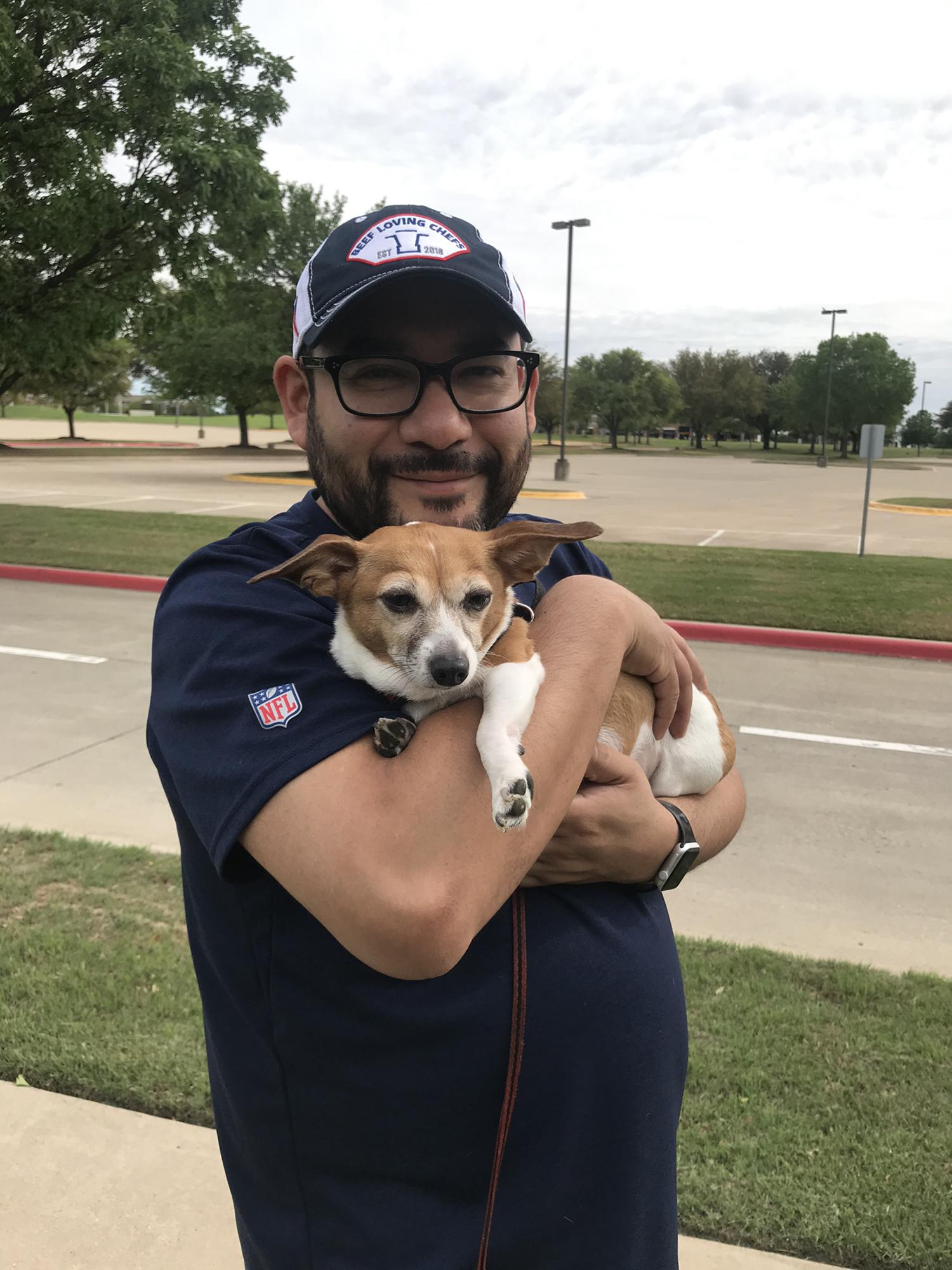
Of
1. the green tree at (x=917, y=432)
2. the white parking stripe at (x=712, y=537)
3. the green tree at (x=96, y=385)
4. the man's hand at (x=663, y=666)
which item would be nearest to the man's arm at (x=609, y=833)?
the man's hand at (x=663, y=666)

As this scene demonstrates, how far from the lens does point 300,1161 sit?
1.61 m

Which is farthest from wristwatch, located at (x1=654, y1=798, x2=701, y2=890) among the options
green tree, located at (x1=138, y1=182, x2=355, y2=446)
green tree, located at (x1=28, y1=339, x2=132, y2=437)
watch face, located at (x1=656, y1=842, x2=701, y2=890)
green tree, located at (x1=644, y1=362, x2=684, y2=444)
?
green tree, located at (x1=644, y1=362, x2=684, y2=444)

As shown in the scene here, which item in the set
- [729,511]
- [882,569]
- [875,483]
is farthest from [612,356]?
[882,569]

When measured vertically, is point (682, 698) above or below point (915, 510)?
above

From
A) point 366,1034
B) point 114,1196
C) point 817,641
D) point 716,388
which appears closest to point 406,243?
point 366,1034

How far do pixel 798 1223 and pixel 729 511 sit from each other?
2493 centimetres

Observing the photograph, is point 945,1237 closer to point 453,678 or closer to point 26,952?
point 453,678

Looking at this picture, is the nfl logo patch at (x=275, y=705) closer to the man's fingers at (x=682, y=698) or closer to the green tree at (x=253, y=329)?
the man's fingers at (x=682, y=698)

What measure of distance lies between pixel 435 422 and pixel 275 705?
2.31 feet

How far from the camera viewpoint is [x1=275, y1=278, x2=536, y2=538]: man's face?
187cm

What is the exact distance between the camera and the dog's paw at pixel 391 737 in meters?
1.46

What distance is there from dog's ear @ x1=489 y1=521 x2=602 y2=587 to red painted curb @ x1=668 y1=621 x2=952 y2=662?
879 cm

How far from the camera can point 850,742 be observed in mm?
7625

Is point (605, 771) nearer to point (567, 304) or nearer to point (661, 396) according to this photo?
point (567, 304)
